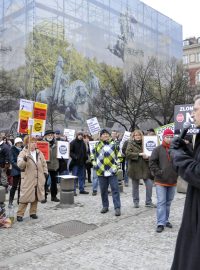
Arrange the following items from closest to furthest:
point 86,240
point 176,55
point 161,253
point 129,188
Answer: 1. point 161,253
2. point 86,240
3. point 129,188
4. point 176,55

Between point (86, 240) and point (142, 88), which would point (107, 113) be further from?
point (86, 240)

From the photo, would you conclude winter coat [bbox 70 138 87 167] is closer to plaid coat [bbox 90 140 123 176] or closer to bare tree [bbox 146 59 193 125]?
plaid coat [bbox 90 140 123 176]

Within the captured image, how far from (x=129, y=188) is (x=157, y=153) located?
5.53m

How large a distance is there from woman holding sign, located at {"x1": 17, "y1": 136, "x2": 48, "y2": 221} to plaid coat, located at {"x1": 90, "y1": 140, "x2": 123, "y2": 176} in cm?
128

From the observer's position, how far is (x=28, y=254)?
554 centimetres

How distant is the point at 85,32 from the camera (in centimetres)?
4344

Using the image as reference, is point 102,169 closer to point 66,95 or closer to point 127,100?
Answer: point 127,100

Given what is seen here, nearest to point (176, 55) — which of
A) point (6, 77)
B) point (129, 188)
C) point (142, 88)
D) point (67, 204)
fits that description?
point (142, 88)

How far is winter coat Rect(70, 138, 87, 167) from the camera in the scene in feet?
35.5

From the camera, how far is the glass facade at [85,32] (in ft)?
126

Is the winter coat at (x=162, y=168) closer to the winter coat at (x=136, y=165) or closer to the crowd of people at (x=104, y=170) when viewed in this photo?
the crowd of people at (x=104, y=170)

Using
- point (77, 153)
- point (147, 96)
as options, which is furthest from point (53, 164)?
point (147, 96)

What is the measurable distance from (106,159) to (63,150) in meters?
2.63

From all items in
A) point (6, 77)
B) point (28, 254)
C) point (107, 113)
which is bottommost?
point (28, 254)
